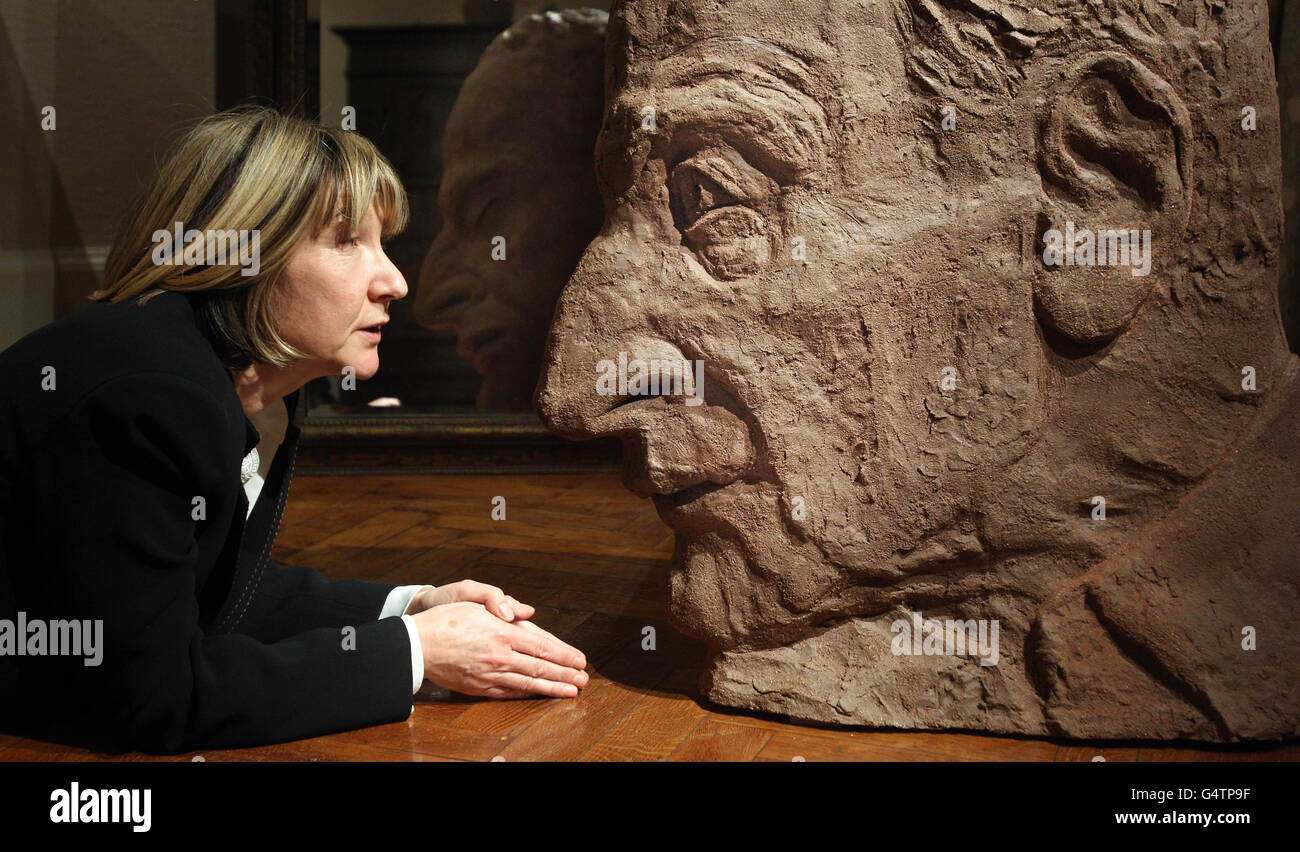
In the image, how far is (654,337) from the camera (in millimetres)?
2137

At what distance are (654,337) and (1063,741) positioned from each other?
1103mm

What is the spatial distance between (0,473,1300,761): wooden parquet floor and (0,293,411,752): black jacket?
0.32ft

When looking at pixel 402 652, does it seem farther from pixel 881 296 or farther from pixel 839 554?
pixel 881 296

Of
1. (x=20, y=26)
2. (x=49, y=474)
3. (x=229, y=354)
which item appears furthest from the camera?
(x=20, y=26)

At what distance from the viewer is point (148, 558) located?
1.79 metres

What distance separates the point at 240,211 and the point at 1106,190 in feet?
5.21

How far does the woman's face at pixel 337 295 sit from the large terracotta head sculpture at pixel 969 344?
353mm

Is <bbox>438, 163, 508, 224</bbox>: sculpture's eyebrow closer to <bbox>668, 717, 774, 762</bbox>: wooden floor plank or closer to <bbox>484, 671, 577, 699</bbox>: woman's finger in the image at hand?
<bbox>484, 671, 577, 699</bbox>: woman's finger

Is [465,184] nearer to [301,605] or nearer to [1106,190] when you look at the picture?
[301,605]

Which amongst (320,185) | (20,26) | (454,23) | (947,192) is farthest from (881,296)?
(20,26)

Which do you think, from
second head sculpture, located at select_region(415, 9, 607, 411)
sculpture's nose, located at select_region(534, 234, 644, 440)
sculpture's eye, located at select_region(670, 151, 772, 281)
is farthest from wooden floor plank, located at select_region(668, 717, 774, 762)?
second head sculpture, located at select_region(415, 9, 607, 411)

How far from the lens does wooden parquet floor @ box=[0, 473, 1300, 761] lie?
2059 mm

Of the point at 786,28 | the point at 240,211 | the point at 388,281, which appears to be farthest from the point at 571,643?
the point at 786,28

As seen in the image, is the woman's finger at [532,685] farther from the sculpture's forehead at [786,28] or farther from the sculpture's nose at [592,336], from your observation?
the sculpture's forehead at [786,28]
